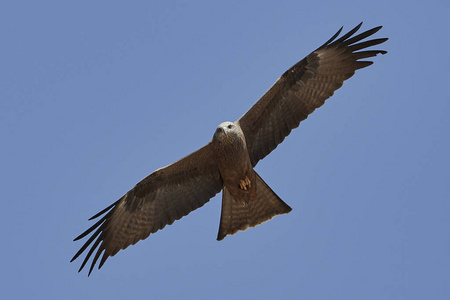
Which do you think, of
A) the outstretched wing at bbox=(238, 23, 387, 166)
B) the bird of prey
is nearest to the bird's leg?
the bird of prey

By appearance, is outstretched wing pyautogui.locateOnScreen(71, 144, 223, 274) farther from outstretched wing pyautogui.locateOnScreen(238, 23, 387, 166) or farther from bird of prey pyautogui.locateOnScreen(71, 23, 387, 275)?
outstretched wing pyautogui.locateOnScreen(238, 23, 387, 166)

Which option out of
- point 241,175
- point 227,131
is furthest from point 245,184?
point 227,131

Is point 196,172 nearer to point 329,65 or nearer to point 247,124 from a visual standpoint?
point 247,124

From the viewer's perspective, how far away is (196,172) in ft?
42.9

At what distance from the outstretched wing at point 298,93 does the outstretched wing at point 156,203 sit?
2.86ft

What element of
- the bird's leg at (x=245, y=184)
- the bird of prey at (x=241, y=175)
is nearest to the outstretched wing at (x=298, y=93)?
the bird of prey at (x=241, y=175)

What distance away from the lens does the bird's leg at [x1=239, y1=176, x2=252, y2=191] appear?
12459mm

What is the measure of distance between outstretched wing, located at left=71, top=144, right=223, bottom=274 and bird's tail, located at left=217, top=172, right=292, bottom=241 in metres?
0.40

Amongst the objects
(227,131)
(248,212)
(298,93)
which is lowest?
(248,212)

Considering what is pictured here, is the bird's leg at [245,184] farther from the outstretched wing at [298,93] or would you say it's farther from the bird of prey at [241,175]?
the outstretched wing at [298,93]

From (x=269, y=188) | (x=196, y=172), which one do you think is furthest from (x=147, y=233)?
(x=269, y=188)

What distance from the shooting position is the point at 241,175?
12438 millimetres

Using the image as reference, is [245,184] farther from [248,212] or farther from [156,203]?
[156,203]

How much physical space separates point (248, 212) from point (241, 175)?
0.73 meters
